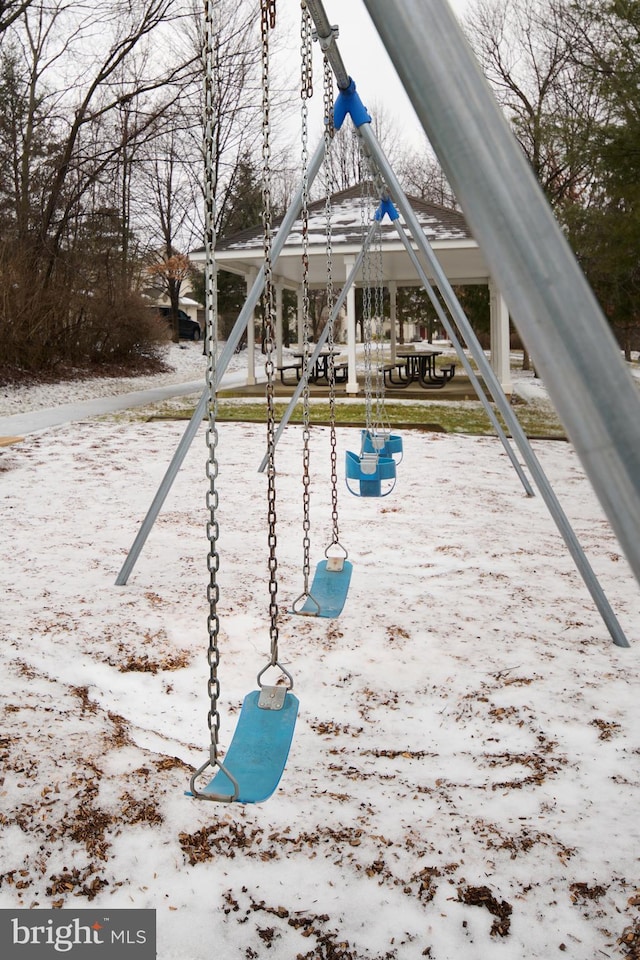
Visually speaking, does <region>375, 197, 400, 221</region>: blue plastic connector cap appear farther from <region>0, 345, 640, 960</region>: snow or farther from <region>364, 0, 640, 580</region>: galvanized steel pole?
<region>364, 0, 640, 580</region>: galvanized steel pole

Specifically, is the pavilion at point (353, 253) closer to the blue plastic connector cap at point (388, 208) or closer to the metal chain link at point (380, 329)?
the metal chain link at point (380, 329)

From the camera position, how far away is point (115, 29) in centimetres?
1452

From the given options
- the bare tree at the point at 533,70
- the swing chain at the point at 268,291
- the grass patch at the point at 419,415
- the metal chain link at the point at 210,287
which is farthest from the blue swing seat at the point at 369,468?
the bare tree at the point at 533,70

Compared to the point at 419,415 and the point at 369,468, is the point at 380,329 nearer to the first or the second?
the point at 419,415

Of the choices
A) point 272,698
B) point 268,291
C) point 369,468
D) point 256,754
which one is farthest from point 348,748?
point 369,468

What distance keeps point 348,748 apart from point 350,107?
320 cm

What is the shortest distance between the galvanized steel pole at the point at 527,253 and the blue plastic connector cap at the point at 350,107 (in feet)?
11.3

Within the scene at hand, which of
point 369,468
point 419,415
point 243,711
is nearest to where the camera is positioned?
point 243,711

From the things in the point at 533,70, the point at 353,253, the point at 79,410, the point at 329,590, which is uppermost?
the point at 533,70

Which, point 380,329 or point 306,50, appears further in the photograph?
point 380,329

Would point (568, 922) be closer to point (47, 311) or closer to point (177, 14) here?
point (47, 311)

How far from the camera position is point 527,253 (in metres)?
0.71

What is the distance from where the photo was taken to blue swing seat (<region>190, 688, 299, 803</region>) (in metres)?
1.69

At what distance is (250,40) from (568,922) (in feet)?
62.2
